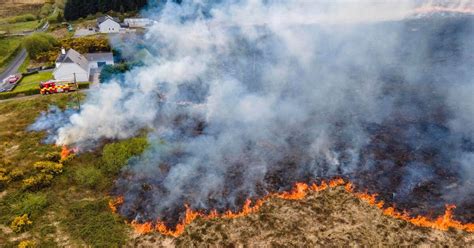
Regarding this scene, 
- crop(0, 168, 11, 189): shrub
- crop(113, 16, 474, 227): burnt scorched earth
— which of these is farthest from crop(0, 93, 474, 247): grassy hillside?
crop(113, 16, 474, 227): burnt scorched earth

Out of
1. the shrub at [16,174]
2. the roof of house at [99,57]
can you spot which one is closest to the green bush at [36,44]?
the roof of house at [99,57]

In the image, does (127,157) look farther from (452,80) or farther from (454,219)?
(452,80)

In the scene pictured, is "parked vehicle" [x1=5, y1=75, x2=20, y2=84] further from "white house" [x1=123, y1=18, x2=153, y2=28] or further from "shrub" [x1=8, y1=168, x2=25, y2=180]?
"white house" [x1=123, y1=18, x2=153, y2=28]

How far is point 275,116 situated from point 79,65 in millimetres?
34703

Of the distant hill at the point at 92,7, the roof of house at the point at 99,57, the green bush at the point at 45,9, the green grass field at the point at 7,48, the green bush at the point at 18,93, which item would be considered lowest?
the green bush at the point at 18,93

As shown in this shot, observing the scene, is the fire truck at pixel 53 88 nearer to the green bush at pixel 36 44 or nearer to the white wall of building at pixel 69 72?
the white wall of building at pixel 69 72

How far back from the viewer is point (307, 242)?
96.7ft

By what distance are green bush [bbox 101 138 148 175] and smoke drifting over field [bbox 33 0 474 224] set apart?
3.41 ft

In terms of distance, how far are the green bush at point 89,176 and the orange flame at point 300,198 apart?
3914mm

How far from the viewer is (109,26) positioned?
3543 inches

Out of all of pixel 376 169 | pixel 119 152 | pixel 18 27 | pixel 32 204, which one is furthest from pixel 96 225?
pixel 18 27

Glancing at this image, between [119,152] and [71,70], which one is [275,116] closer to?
[119,152]

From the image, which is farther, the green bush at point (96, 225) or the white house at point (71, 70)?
the white house at point (71, 70)

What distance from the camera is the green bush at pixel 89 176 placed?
36375mm
